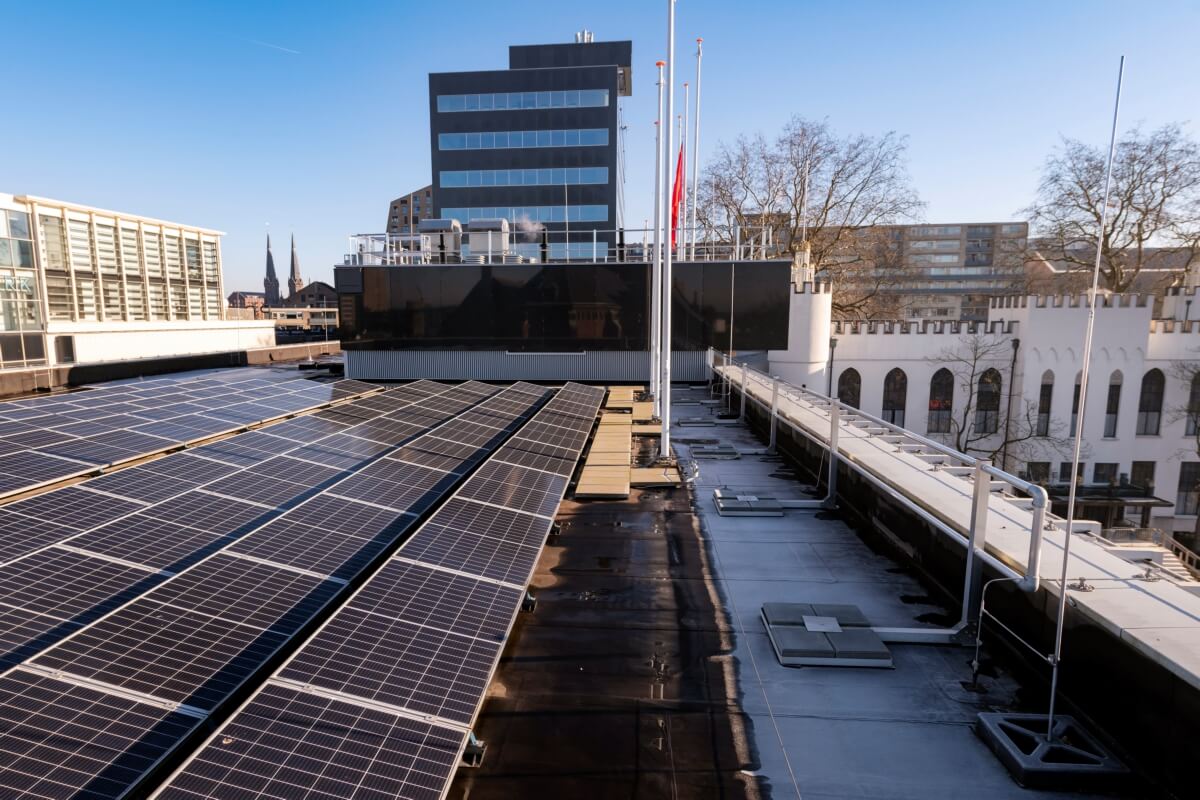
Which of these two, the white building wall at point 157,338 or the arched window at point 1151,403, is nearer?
the white building wall at point 157,338

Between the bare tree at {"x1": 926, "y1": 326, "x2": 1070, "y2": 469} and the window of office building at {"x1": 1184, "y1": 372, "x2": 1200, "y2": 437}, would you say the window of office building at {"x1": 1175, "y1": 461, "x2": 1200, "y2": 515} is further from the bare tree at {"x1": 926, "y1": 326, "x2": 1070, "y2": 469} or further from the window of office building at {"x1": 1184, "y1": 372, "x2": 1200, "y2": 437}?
the bare tree at {"x1": 926, "y1": 326, "x2": 1070, "y2": 469}

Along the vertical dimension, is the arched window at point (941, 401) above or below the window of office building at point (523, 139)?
below

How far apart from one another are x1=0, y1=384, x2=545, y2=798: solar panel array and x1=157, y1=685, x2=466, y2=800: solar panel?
260mm

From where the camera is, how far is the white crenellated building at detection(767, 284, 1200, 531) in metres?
42.8

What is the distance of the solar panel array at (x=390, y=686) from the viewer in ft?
13.4

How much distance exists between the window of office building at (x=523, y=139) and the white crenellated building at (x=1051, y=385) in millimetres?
38706

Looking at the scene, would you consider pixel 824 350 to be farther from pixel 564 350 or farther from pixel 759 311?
pixel 564 350

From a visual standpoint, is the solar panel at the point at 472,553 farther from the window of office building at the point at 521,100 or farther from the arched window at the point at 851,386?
the window of office building at the point at 521,100

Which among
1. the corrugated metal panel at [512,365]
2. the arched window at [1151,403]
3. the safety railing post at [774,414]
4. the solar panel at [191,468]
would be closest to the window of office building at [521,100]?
the corrugated metal panel at [512,365]

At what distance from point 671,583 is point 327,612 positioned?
479 cm

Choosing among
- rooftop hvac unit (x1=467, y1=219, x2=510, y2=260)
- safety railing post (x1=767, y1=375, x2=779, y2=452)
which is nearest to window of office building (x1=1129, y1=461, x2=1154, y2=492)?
safety railing post (x1=767, y1=375, x2=779, y2=452)

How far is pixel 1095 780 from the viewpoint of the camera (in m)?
5.11

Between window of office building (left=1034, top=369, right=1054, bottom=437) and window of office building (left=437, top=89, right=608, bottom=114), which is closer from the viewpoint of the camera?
window of office building (left=1034, top=369, right=1054, bottom=437)

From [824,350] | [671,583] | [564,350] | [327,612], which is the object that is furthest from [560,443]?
[824,350]
